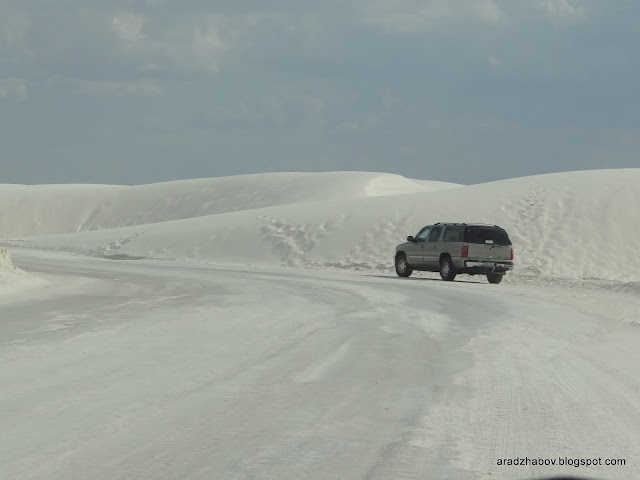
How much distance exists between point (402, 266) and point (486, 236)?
14.0 ft

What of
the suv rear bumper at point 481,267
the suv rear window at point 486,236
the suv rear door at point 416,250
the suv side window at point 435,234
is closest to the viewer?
the suv rear bumper at point 481,267

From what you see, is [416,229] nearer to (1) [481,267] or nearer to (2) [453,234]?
(2) [453,234]

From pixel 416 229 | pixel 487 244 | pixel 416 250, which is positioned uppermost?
pixel 416 229

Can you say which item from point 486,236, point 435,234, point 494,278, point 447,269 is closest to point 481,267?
point 486,236

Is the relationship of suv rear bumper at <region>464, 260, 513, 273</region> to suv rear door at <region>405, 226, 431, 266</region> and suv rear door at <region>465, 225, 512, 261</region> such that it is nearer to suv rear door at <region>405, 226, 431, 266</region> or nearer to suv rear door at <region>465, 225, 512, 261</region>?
A: suv rear door at <region>465, 225, 512, 261</region>

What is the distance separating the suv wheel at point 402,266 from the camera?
34.5 meters

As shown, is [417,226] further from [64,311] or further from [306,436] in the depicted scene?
[306,436]

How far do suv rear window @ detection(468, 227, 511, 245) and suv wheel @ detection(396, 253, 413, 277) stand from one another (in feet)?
12.2

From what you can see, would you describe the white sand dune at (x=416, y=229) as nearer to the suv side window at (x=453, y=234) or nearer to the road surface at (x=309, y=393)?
the suv side window at (x=453, y=234)

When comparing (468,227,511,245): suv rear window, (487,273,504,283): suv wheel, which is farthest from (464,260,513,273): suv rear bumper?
(487,273,504,283): suv wheel

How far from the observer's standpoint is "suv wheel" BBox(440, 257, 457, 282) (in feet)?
104

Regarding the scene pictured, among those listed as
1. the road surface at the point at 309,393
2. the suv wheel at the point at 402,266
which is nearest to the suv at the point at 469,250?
the suv wheel at the point at 402,266

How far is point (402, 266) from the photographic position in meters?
34.7

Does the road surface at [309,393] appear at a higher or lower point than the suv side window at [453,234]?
lower
